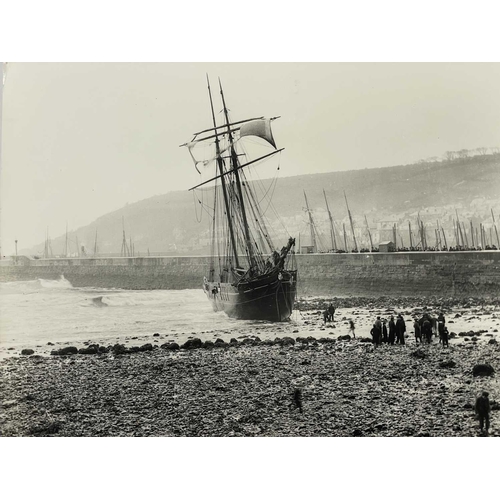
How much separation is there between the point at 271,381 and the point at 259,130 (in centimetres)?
452

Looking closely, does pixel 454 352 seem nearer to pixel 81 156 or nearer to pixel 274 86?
pixel 274 86

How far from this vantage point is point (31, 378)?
886 cm

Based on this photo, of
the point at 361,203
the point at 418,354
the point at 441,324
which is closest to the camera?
the point at 418,354

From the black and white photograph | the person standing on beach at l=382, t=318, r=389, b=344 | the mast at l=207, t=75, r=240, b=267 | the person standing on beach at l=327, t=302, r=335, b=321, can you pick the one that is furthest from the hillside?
the person standing on beach at l=382, t=318, r=389, b=344

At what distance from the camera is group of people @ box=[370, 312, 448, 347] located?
9.32 m

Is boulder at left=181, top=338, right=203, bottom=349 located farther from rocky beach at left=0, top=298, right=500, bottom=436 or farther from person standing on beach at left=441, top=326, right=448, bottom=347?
person standing on beach at left=441, top=326, right=448, bottom=347

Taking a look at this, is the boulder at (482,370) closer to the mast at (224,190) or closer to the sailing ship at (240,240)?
the sailing ship at (240,240)

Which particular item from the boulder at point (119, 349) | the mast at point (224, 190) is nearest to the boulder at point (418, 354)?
the mast at point (224, 190)

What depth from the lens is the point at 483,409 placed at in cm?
766

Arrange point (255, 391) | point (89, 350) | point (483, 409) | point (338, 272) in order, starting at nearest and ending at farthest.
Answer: point (483, 409) < point (255, 391) < point (89, 350) < point (338, 272)

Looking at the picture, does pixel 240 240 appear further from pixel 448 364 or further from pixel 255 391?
pixel 448 364

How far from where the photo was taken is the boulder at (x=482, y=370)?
859 cm

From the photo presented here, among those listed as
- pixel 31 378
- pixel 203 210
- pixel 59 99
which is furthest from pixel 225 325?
pixel 59 99

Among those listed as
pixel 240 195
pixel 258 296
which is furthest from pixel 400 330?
pixel 240 195
